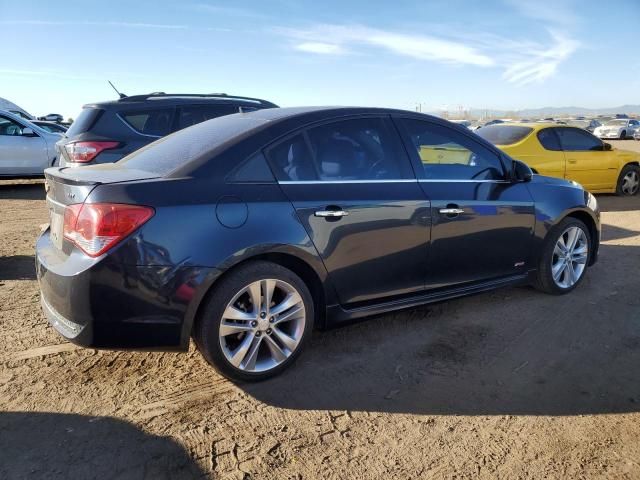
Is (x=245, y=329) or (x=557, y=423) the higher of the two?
(x=245, y=329)

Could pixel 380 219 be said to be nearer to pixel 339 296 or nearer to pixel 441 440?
pixel 339 296

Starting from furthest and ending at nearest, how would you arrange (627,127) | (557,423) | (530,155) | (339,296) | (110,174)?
(627,127) < (530,155) < (339,296) < (110,174) < (557,423)

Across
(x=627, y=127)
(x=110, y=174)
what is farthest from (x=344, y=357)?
(x=627, y=127)

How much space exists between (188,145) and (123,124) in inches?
169

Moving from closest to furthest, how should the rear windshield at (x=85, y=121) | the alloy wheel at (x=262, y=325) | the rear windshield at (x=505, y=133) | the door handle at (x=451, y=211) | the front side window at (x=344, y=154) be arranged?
the alloy wheel at (x=262, y=325) < the front side window at (x=344, y=154) < the door handle at (x=451, y=211) < the rear windshield at (x=85, y=121) < the rear windshield at (x=505, y=133)

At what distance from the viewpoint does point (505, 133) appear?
29.2 ft

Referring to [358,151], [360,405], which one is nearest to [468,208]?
[358,151]

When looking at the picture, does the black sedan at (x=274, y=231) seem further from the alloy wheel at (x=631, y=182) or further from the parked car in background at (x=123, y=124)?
the alloy wheel at (x=631, y=182)

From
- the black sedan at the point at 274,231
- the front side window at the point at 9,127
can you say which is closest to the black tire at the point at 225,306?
the black sedan at the point at 274,231

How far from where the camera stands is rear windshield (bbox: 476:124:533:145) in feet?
28.4

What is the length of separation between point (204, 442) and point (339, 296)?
121 cm

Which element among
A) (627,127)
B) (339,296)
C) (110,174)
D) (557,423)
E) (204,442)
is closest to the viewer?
(204,442)

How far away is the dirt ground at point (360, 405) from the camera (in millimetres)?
2438

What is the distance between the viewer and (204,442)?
2586 millimetres
